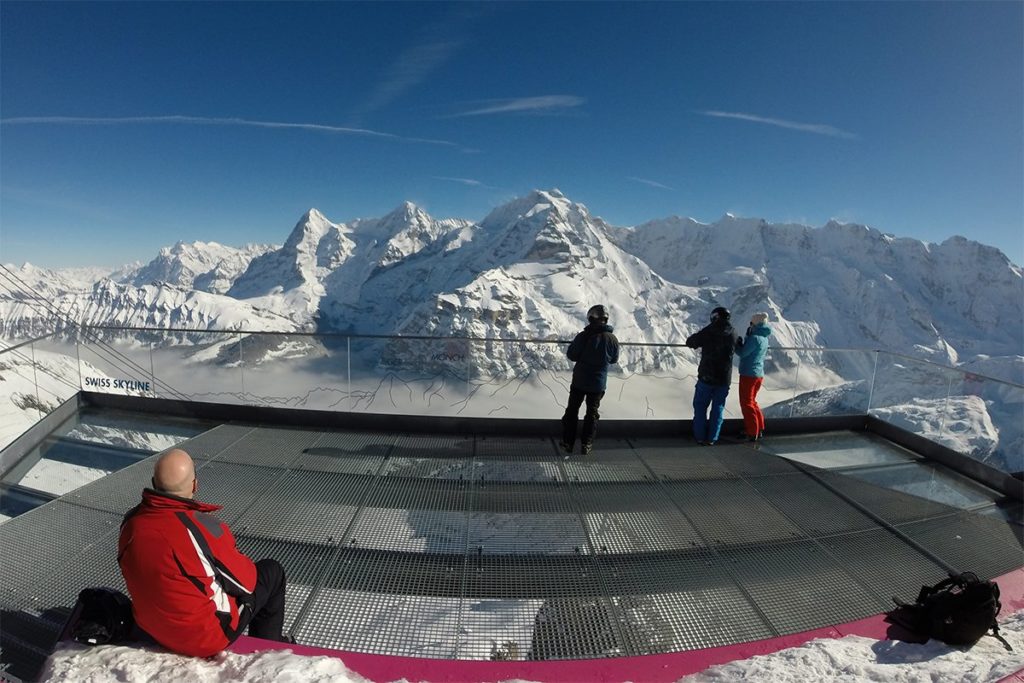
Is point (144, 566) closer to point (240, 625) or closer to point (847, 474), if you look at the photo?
point (240, 625)

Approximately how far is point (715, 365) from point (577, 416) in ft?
6.07

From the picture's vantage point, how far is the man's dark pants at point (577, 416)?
212 inches

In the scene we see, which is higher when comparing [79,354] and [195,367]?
[79,354]

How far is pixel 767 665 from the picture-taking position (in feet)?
8.22

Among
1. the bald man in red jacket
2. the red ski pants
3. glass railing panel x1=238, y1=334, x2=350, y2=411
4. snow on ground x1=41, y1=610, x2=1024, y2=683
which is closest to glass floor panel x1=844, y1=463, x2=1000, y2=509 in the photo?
the red ski pants

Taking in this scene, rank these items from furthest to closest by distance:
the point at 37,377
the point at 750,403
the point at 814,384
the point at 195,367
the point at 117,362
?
the point at 195,367, the point at 117,362, the point at 814,384, the point at 37,377, the point at 750,403

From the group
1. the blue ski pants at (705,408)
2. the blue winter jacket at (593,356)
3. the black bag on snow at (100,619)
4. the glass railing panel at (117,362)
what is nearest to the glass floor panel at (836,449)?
the blue ski pants at (705,408)

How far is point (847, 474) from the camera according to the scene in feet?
17.2

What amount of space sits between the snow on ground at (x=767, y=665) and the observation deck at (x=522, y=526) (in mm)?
338

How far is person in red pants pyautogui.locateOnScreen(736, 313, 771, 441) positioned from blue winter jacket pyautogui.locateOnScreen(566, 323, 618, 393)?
195cm

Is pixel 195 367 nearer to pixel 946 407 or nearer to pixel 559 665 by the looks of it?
pixel 559 665

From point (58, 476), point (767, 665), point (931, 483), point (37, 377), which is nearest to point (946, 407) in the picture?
point (931, 483)

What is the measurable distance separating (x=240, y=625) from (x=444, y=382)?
5.96 meters

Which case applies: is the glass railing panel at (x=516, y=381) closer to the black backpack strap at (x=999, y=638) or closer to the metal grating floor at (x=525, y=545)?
the metal grating floor at (x=525, y=545)
